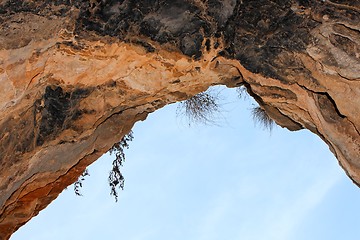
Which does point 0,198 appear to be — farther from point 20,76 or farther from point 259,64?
point 259,64

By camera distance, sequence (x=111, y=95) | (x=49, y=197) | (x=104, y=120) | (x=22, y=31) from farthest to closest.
A: (x=49, y=197) < (x=104, y=120) < (x=111, y=95) < (x=22, y=31)

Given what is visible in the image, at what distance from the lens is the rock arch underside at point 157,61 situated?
3791 mm

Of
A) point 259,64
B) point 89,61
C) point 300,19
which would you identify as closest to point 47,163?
point 89,61

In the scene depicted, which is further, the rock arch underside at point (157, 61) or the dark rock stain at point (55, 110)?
the dark rock stain at point (55, 110)

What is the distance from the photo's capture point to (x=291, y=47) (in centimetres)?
402

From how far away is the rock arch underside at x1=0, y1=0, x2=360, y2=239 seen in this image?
379 centimetres

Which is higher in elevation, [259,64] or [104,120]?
[104,120]

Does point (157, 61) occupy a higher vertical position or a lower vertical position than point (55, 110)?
lower

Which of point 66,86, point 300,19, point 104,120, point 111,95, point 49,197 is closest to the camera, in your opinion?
point 300,19

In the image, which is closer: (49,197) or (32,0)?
(32,0)

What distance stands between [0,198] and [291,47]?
2682 millimetres

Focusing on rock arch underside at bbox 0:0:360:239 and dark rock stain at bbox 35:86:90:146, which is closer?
rock arch underside at bbox 0:0:360:239

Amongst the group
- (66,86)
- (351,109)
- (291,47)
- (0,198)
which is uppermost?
(66,86)

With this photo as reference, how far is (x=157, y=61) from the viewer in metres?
4.19
